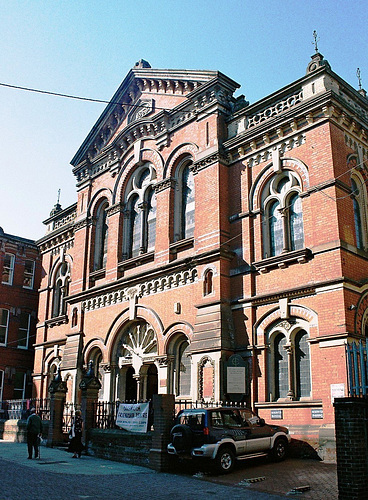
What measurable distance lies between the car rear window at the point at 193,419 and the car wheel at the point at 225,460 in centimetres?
79

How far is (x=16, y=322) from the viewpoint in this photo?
32625mm

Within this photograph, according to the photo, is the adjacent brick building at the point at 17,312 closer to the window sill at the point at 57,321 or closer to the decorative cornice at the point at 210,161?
the window sill at the point at 57,321

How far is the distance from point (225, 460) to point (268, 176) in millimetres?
9754

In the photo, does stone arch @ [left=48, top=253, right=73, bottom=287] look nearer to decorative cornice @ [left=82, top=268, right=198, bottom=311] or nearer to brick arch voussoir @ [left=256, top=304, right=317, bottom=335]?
decorative cornice @ [left=82, top=268, right=198, bottom=311]

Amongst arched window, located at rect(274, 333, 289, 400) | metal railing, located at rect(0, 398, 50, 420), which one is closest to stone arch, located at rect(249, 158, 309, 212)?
arched window, located at rect(274, 333, 289, 400)

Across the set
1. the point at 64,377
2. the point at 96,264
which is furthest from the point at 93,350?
the point at 96,264

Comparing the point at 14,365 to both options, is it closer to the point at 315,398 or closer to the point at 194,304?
the point at 194,304

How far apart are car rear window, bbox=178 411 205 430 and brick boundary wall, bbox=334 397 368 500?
14.8 ft

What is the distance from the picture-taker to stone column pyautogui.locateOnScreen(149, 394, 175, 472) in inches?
556

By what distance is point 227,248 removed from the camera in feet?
62.7

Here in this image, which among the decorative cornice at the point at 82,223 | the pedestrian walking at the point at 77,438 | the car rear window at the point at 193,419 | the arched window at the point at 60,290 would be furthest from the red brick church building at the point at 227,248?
the pedestrian walking at the point at 77,438

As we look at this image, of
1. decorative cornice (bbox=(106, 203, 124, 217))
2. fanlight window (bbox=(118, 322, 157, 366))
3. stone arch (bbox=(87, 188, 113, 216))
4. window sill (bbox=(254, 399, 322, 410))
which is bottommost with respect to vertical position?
window sill (bbox=(254, 399, 322, 410))

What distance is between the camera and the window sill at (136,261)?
22.4 meters

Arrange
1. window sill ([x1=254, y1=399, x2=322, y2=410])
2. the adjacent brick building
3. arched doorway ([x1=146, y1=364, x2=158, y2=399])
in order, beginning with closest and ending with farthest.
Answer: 1. window sill ([x1=254, y1=399, x2=322, y2=410])
2. arched doorway ([x1=146, y1=364, x2=158, y2=399])
3. the adjacent brick building
